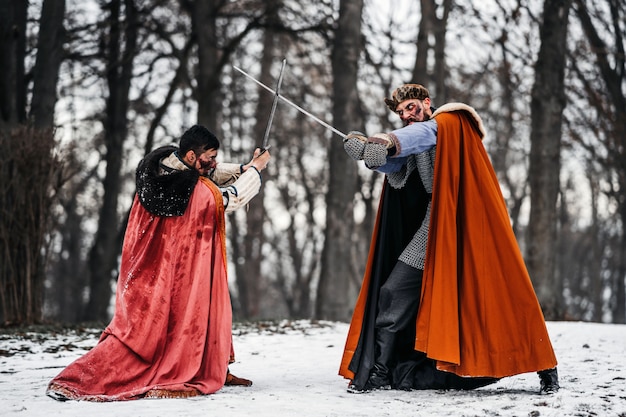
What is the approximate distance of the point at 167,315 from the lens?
5.12m

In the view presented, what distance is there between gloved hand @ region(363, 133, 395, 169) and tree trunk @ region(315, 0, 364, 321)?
7.96 meters

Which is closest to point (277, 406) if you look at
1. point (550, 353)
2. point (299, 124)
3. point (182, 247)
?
point (182, 247)

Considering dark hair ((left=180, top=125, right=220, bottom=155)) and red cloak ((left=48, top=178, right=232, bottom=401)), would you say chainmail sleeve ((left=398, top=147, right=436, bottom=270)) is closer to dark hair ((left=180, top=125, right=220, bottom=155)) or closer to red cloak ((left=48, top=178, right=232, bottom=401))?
red cloak ((left=48, top=178, right=232, bottom=401))

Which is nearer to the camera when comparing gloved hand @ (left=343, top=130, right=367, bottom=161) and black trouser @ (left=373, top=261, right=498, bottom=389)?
gloved hand @ (left=343, top=130, right=367, bottom=161)

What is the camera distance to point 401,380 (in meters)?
5.47

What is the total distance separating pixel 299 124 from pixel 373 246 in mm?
20481

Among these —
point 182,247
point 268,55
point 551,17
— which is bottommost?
point 182,247

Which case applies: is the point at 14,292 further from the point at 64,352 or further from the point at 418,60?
the point at 418,60

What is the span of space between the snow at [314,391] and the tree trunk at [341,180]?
5654mm

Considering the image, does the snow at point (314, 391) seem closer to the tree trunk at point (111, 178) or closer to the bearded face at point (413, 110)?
the bearded face at point (413, 110)

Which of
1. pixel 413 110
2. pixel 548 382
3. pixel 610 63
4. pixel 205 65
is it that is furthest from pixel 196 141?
pixel 610 63

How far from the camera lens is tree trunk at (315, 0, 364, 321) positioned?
13164 millimetres

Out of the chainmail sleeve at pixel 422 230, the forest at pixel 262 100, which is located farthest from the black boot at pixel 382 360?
the forest at pixel 262 100

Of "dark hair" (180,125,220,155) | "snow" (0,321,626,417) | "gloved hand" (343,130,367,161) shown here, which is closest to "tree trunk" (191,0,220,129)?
"snow" (0,321,626,417)
